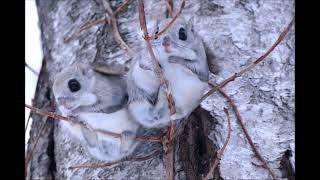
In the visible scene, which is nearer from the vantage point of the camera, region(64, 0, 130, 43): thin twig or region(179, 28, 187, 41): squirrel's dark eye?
region(179, 28, 187, 41): squirrel's dark eye

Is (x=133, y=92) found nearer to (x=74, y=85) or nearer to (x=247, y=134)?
(x=74, y=85)

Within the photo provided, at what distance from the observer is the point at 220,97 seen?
2.03 m

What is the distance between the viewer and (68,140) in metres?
2.28

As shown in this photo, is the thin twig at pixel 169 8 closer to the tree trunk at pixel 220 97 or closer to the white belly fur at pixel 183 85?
the tree trunk at pixel 220 97

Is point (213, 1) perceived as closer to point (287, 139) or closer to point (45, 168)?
point (287, 139)

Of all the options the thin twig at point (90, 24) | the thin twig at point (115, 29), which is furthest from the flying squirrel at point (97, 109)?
the thin twig at point (90, 24)

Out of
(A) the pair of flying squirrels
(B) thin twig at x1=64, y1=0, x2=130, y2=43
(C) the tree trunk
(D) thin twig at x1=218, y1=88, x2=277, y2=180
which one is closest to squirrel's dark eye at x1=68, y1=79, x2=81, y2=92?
(A) the pair of flying squirrels

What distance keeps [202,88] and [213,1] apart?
0.37 m

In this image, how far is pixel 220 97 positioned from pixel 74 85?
0.48 meters

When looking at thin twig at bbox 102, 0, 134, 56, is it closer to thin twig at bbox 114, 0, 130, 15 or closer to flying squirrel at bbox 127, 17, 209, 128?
thin twig at bbox 114, 0, 130, 15

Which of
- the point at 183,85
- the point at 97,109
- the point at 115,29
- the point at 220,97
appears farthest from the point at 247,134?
the point at 115,29

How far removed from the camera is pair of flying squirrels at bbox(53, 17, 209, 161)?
6.21 ft

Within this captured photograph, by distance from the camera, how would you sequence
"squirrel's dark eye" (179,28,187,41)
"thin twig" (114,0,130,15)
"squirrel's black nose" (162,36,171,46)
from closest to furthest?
"squirrel's black nose" (162,36,171,46)
"squirrel's dark eye" (179,28,187,41)
"thin twig" (114,0,130,15)
